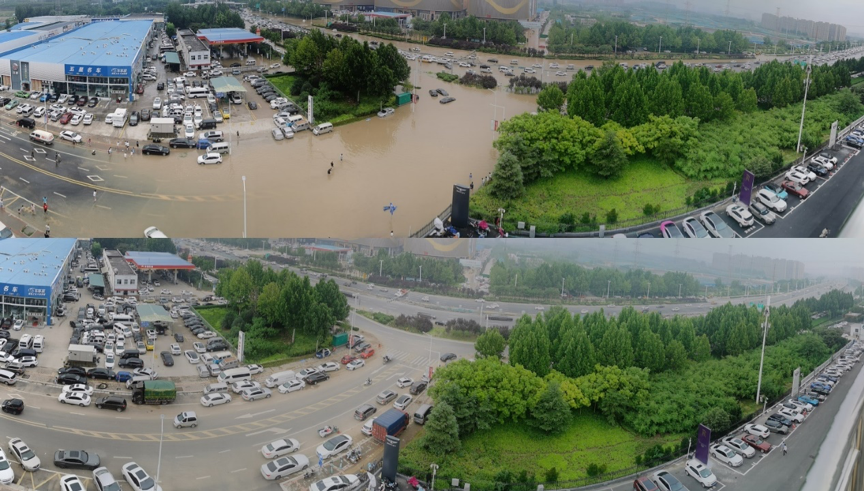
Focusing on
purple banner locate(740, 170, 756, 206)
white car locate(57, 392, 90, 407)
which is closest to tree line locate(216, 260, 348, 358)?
white car locate(57, 392, 90, 407)

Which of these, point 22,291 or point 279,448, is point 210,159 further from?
point 279,448

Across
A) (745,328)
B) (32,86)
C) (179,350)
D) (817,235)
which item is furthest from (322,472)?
(32,86)

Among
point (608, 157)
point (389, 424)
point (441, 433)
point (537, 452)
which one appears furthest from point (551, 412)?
point (608, 157)

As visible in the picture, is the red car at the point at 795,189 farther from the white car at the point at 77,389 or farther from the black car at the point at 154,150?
the white car at the point at 77,389

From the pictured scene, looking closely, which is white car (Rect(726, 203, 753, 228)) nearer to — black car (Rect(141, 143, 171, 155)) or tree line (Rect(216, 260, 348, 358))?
tree line (Rect(216, 260, 348, 358))

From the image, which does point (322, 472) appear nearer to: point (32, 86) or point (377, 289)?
point (377, 289)

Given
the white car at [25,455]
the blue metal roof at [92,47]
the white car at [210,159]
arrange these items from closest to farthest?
the white car at [25,455] < the white car at [210,159] < the blue metal roof at [92,47]

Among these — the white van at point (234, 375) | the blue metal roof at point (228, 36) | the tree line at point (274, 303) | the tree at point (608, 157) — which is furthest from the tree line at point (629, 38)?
the white van at point (234, 375)
